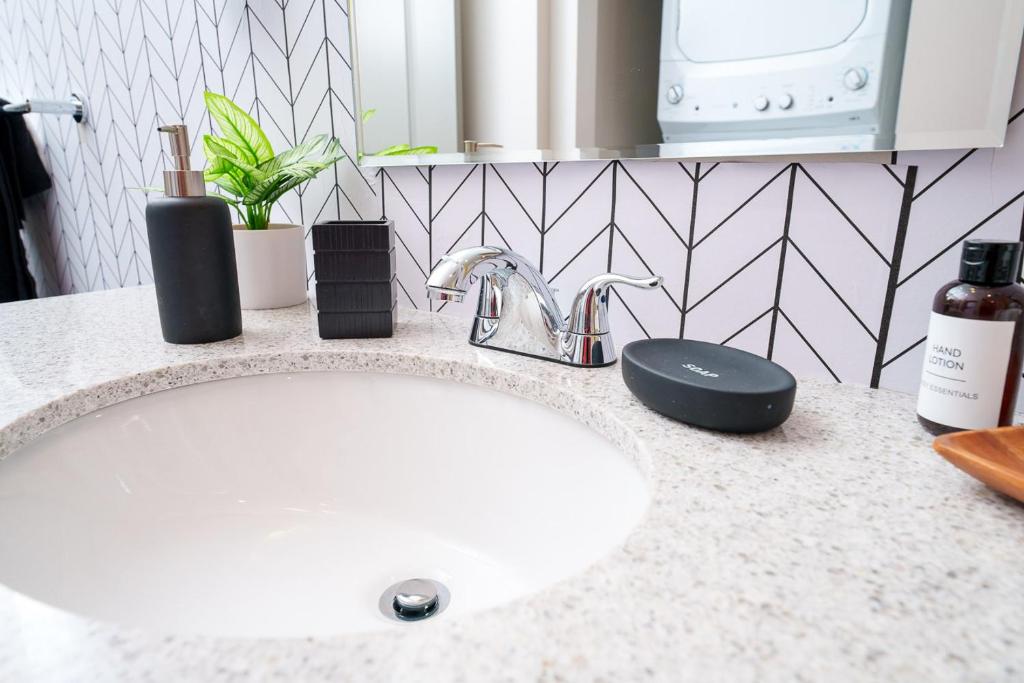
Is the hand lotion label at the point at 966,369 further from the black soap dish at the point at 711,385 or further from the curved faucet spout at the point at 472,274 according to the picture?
the curved faucet spout at the point at 472,274

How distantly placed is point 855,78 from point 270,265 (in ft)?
2.35

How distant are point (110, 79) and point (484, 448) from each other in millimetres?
1380

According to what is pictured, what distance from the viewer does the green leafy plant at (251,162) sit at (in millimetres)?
808

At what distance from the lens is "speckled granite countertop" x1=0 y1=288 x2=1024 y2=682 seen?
254 millimetres

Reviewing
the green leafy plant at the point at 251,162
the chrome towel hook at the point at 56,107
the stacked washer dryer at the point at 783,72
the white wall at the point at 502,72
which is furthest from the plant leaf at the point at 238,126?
the chrome towel hook at the point at 56,107

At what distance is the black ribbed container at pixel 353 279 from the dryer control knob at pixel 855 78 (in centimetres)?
47

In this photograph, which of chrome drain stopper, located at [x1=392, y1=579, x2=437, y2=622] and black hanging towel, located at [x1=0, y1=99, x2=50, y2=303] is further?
black hanging towel, located at [x1=0, y1=99, x2=50, y2=303]

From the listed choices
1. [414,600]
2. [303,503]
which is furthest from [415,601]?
[303,503]

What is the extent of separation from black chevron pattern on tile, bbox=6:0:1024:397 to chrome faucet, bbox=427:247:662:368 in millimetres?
83

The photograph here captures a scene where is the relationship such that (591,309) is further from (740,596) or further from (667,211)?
(740,596)

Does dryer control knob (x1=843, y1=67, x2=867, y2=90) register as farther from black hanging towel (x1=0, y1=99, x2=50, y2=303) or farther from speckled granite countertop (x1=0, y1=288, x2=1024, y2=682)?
black hanging towel (x1=0, y1=99, x2=50, y2=303)

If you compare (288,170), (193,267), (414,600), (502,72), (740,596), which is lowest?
(414,600)

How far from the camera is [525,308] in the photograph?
674 millimetres

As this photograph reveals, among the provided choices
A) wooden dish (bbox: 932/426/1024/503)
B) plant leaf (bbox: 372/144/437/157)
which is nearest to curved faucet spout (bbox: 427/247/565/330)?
plant leaf (bbox: 372/144/437/157)
